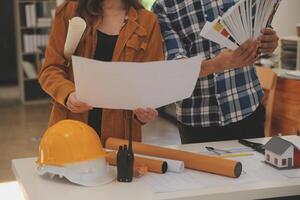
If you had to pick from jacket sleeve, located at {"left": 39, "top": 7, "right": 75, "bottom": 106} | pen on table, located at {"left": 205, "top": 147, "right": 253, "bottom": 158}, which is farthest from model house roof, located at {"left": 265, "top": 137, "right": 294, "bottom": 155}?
jacket sleeve, located at {"left": 39, "top": 7, "right": 75, "bottom": 106}

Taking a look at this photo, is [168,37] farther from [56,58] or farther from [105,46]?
[56,58]

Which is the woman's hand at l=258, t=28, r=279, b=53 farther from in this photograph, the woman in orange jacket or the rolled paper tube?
the rolled paper tube

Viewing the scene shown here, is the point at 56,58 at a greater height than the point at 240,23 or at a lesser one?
lesser

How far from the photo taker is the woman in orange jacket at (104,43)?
71.7 inches

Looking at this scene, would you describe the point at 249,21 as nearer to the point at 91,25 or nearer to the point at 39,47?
the point at 91,25

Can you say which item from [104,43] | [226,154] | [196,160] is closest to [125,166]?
[196,160]

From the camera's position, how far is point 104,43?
1853mm

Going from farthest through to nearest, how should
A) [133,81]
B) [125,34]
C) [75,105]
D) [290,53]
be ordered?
[290,53] < [125,34] < [75,105] < [133,81]

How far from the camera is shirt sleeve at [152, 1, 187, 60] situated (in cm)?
197

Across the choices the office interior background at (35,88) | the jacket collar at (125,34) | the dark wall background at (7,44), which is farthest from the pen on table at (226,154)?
the dark wall background at (7,44)

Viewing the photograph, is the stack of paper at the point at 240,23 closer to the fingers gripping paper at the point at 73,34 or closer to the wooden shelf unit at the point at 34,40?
the fingers gripping paper at the point at 73,34

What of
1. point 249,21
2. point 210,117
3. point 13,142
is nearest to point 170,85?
point 249,21

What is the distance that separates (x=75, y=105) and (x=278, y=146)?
0.69m

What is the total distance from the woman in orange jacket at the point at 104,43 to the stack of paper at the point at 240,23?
0.26 metres
